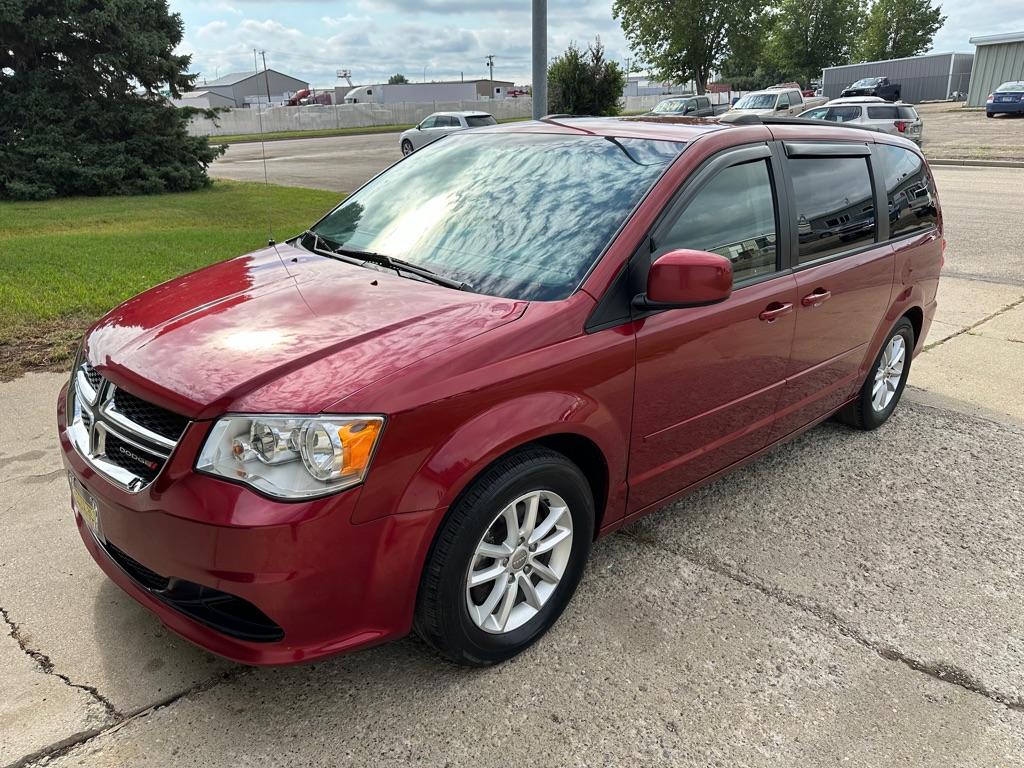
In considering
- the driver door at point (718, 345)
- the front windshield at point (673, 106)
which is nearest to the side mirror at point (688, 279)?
the driver door at point (718, 345)

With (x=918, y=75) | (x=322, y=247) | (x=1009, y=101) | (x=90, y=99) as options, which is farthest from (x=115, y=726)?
(x=918, y=75)

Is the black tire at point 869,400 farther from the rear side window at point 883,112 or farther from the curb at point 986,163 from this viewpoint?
the rear side window at point 883,112

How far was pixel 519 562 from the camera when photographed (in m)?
2.66

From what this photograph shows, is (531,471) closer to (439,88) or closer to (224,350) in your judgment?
(224,350)

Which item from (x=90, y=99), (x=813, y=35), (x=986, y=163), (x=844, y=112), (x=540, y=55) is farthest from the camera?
(x=813, y=35)

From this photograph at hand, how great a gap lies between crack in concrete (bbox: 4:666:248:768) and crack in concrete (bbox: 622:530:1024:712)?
1803mm

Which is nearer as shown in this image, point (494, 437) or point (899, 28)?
point (494, 437)

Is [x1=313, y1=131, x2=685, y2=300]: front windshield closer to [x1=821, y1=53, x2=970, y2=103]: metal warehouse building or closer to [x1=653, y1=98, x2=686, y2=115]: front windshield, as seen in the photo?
[x1=653, y1=98, x2=686, y2=115]: front windshield

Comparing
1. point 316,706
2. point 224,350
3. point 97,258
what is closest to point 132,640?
point 316,706

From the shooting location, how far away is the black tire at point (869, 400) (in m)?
4.51

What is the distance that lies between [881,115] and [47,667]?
87.0ft

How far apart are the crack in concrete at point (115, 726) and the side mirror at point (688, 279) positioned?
1.92 meters

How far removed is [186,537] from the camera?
2.17 meters

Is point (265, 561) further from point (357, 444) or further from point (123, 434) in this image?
point (123, 434)
